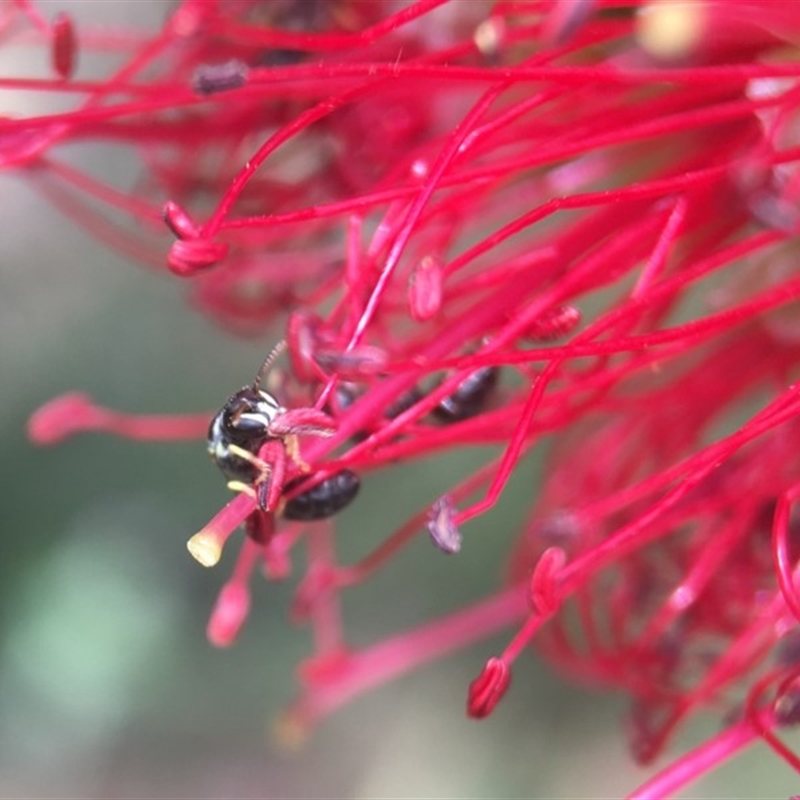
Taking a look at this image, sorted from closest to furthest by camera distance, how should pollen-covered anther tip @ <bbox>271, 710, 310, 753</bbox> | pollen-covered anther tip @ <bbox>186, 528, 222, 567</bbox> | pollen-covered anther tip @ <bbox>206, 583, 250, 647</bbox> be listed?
1. pollen-covered anther tip @ <bbox>186, 528, 222, 567</bbox>
2. pollen-covered anther tip @ <bbox>206, 583, 250, 647</bbox>
3. pollen-covered anther tip @ <bbox>271, 710, 310, 753</bbox>

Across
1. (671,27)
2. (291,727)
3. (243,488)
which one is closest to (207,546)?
(243,488)

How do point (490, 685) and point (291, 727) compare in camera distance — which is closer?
point (490, 685)

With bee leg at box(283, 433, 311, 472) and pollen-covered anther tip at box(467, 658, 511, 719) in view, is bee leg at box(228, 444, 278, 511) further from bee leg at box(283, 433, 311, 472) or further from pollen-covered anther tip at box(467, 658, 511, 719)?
pollen-covered anther tip at box(467, 658, 511, 719)

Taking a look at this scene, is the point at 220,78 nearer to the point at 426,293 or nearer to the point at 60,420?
the point at 426,293

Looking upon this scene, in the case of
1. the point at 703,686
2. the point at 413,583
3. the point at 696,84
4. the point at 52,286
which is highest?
the point at 52,286

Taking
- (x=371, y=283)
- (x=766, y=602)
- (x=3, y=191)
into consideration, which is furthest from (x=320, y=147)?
(x=3, y=191)

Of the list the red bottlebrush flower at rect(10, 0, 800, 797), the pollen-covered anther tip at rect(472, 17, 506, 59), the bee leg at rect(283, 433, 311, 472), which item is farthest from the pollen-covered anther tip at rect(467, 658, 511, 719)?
the pollen-covered anther tip at rect(472, 17, 506, 59)

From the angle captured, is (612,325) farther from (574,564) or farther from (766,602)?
(766,602)
